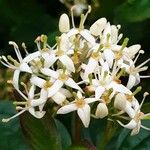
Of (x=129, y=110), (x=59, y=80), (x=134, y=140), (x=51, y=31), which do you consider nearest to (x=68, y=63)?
(x=59, y=80)

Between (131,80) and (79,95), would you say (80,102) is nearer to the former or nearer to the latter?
(79,95)

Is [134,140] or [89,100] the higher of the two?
[89,100]

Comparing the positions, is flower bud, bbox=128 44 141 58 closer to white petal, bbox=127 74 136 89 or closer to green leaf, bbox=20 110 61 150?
white petal, bbox=127 74 136 89

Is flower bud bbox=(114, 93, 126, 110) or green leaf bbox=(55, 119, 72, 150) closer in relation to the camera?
flower bud bbox=(114, 93, 126, 110)

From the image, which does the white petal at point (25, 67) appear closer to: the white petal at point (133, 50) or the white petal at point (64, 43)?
the white petal at point (64, 43)

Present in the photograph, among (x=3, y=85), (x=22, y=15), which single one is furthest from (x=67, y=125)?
(x=22, y=15)

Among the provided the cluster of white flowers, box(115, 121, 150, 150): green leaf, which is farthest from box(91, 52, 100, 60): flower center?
box(115, 121, 150, 150): green leaf

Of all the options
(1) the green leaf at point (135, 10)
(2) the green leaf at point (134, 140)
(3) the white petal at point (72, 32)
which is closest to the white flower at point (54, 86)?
(3) the white petal at point (72, 32)
